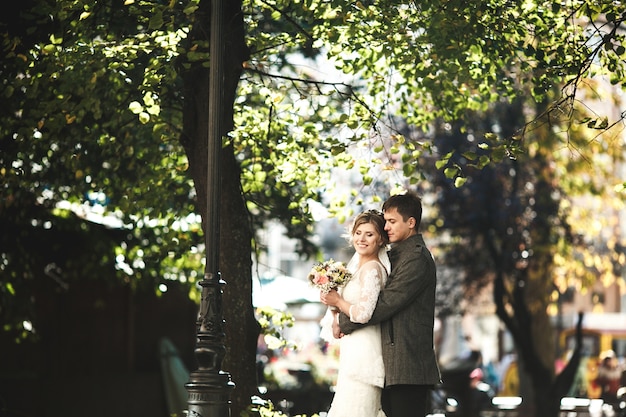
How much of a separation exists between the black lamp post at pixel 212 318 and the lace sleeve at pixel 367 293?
1.39 metres

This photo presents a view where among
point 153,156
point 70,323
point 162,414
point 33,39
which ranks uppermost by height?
point 33,39

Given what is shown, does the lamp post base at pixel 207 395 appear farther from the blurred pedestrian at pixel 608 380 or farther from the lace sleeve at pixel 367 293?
the blurred pedestrian at pixel 608 380

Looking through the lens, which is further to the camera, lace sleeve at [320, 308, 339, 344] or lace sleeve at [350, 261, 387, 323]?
lace sleeve at [320, 308, 339, 344]

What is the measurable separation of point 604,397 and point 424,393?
1329cm

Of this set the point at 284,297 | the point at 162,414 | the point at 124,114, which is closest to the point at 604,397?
the point at 284,297

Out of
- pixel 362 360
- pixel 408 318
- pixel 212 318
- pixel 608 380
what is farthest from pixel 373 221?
pixel 608 380

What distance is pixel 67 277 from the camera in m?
18.5

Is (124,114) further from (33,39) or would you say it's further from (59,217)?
(59,217)

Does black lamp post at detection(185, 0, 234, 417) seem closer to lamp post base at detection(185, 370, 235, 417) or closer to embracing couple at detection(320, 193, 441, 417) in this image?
lamp post base at detection(185, 370, 235, 417)

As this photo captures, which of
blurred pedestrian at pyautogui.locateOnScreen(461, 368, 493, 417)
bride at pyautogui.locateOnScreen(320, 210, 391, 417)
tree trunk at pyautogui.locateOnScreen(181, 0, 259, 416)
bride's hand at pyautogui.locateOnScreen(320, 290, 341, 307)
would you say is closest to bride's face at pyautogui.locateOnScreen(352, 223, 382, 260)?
bride at pyautogui.locateOnScreen(320, 210, 391, 417)

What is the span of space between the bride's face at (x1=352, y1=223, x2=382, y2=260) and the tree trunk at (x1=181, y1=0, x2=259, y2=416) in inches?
119

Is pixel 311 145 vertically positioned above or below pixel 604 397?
above

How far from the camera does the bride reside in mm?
8195

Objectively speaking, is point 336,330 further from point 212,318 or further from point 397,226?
point 212,318
